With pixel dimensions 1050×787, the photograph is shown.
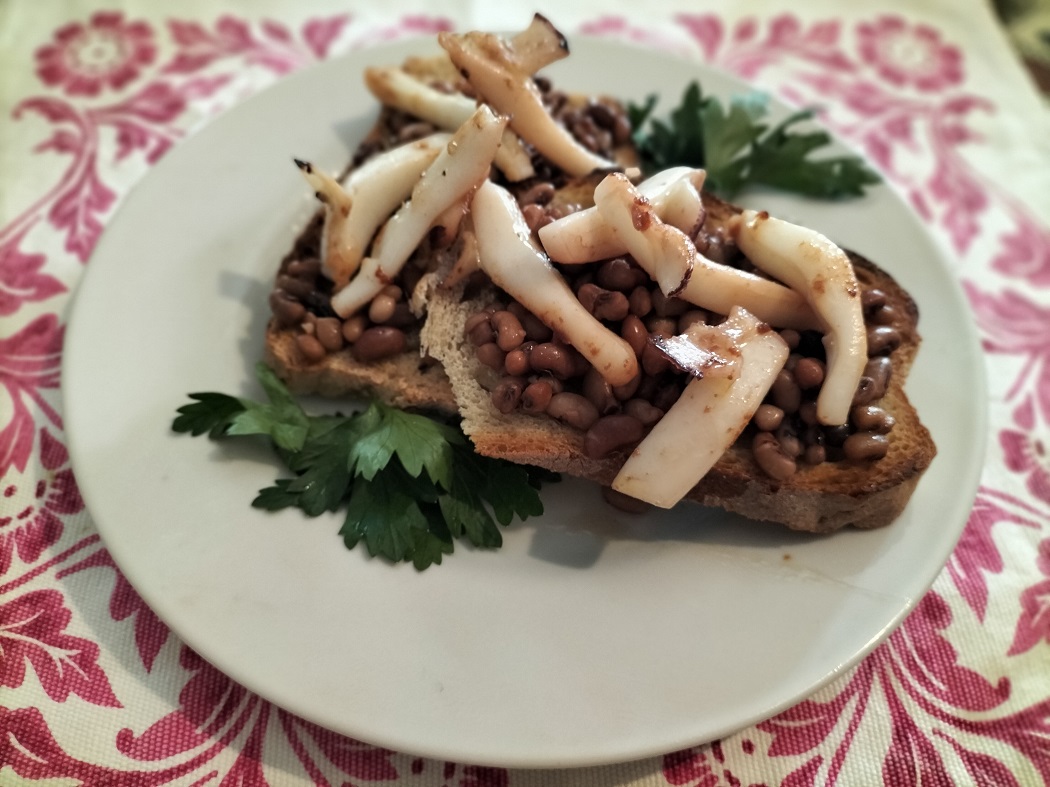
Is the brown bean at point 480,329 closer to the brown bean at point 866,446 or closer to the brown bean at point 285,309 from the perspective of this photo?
the brown bean at point 285,309

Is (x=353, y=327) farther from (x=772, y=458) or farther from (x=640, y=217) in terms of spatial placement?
(x=772, y=458)

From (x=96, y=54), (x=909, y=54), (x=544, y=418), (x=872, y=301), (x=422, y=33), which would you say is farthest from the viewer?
(x=909, y=54)

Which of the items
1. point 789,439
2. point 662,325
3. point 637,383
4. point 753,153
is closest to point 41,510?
point 637,383

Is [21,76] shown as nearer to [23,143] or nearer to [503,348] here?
[23,143]

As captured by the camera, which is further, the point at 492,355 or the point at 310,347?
the point at 310,347

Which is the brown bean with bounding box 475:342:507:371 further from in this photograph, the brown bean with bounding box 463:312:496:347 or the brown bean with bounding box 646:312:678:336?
the brown bean with bounding box 646:312:678:336

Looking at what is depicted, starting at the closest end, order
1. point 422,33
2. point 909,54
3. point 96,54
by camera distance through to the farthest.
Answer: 1. point 96,54
2. point 422,33
3. point 909,54
